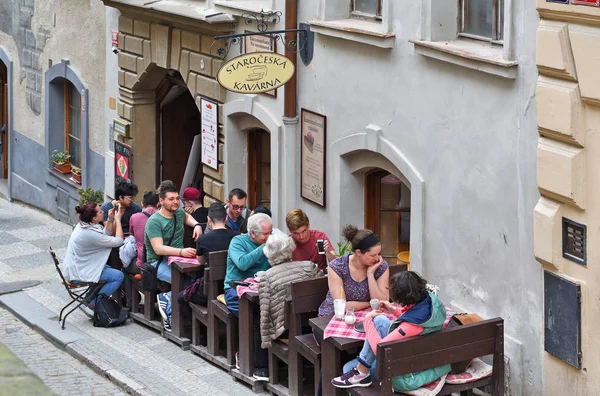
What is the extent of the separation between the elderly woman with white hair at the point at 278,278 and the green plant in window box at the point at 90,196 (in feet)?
24.5

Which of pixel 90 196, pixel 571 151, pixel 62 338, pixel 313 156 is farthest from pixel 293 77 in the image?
pixel 90 196

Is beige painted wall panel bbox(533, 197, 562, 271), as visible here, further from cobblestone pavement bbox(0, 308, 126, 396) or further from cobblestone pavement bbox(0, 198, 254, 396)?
cobblestone pavement bbox(0, 308, 126, 396)

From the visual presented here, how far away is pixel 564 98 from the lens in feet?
20.6

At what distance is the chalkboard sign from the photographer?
46.9 ft

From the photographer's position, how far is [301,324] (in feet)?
24.8

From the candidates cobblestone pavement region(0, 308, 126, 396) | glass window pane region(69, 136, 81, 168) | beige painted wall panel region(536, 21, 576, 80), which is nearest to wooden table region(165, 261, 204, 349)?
cobblestone pavement region(0, 308, 126, 396)

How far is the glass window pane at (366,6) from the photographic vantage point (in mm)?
9359

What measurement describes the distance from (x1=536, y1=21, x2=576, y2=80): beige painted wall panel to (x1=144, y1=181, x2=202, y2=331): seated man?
13.1ft

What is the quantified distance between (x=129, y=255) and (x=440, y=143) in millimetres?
3596

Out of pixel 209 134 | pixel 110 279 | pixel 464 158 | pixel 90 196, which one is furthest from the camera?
pixel 90 196

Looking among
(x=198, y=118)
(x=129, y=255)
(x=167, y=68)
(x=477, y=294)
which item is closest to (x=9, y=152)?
(x=198, y=118)

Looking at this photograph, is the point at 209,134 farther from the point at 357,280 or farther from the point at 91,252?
the point at 357,280

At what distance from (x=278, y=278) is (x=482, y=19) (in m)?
2.63

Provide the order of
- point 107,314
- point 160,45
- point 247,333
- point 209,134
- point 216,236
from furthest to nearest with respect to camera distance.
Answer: point 160,45
point 209,134
point 107,314
point 216,236
point 247,333
